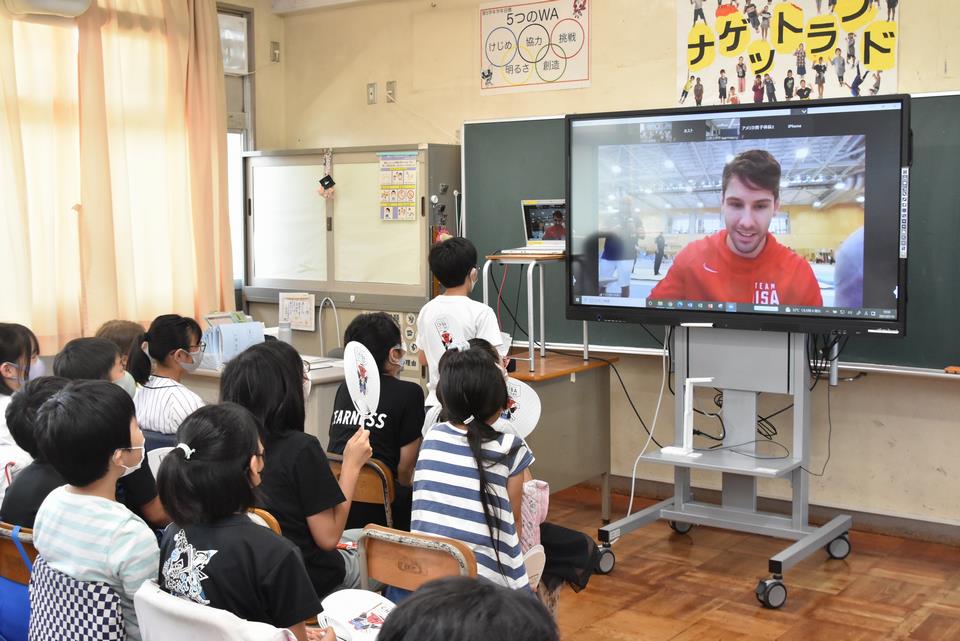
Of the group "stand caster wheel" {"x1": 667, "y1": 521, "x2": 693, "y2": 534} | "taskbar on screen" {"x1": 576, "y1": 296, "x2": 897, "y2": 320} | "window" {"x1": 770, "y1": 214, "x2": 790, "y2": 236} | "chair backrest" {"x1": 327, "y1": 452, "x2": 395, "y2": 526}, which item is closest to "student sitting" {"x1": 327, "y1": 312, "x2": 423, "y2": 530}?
"chair backrest" {"x1": 327, "y1": 452, "x2": 395, "y2": 526}

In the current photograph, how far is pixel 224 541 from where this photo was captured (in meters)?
1.73

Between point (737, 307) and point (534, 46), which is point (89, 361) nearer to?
point (737, 307)

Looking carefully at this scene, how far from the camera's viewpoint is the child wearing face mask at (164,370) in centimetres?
310

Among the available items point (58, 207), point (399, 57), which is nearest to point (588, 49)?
point (399, 57)

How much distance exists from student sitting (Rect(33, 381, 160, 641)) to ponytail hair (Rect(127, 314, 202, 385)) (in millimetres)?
1278

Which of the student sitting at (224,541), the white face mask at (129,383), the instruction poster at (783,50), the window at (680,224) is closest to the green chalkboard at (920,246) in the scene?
the instruction poster at (783,50)

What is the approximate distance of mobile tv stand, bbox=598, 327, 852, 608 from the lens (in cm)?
389

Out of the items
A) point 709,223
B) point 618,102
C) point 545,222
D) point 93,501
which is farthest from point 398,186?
point 93,501

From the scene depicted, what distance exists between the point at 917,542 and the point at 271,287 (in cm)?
366

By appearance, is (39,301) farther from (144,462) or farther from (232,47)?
(144,462)

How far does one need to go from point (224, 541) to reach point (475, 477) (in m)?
0.77

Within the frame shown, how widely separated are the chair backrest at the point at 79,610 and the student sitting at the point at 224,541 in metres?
0.16

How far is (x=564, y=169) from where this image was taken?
4.70 meters

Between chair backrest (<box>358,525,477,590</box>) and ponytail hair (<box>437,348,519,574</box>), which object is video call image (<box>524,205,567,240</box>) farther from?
chair backrest (<box>358,525,477,590</box>)
